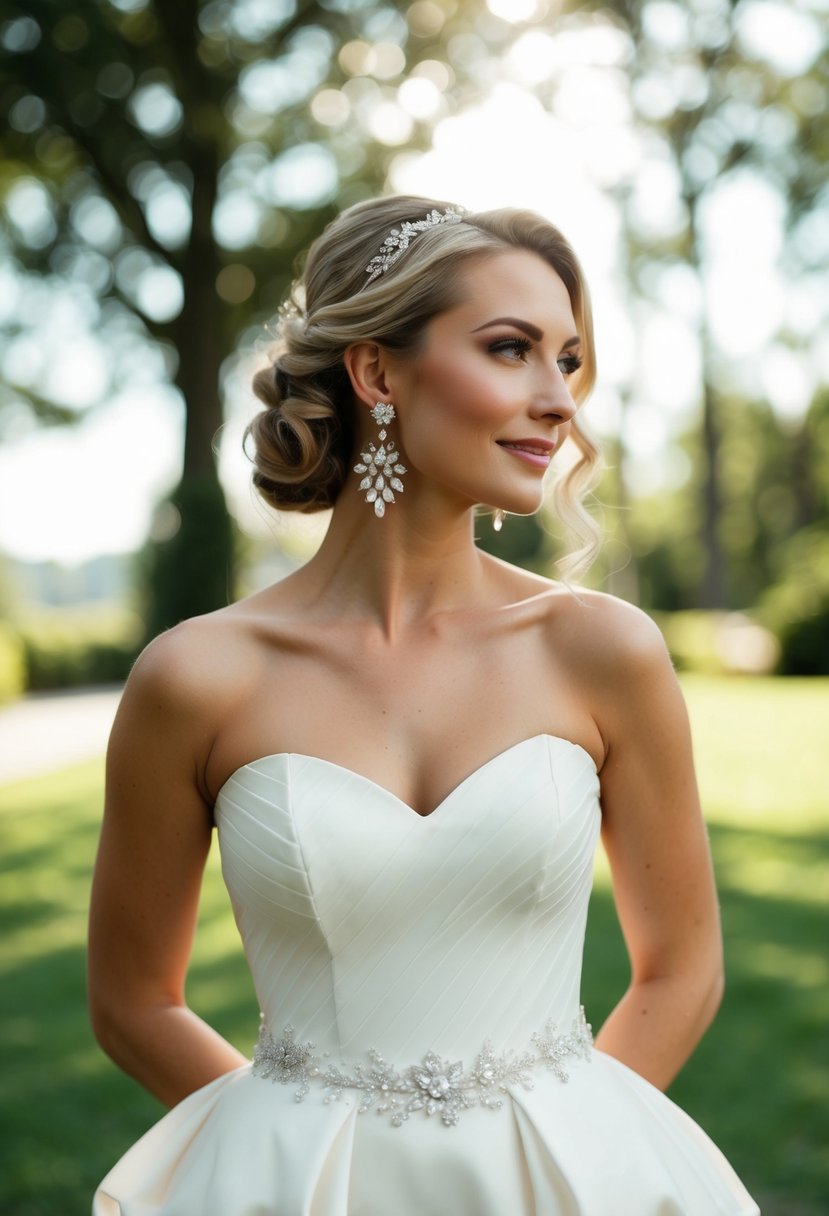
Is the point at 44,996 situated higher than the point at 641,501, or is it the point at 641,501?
the point at 44,996

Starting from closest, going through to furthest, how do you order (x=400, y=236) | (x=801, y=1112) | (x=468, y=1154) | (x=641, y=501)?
(x=468, y=1154), (x=400, y=236), (x=801, y=1112), (x=641, y=501)

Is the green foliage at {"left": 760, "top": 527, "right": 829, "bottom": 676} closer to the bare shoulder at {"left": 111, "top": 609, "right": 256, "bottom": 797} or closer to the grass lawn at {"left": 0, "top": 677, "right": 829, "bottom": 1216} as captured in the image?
the grass lawn at {"left": 0, "top": 677, "right": 829, "bottom": 1216}

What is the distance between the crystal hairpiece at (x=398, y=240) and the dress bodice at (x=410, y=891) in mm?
1011

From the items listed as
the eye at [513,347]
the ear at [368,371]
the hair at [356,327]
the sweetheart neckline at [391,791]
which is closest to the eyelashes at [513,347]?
the eye at [513,347]

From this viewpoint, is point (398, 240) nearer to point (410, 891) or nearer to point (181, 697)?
point (181, 697)

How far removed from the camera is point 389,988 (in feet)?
7.57

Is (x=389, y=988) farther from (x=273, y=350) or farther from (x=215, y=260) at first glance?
(x=215, y=260)

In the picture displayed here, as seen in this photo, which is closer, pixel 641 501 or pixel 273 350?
pixel 273 350

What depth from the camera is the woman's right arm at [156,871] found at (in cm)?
243

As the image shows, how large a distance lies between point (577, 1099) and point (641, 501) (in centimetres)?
5935

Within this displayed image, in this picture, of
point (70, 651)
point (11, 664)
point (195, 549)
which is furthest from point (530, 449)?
point (70, 651)

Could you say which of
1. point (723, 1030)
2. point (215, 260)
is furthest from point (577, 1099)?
point (215, 260)

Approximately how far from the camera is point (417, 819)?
7.52 ft

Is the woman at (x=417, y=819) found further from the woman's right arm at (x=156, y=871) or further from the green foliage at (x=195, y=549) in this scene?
the green foliage at (x=195, y=549)
